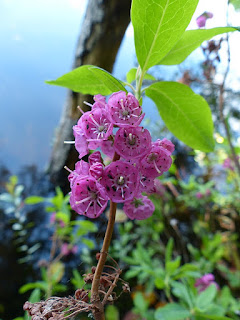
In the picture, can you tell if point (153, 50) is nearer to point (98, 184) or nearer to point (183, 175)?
point (98, 184)

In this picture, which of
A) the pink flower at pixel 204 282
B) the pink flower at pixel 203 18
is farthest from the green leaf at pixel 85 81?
the pink flower at pixel 204 282

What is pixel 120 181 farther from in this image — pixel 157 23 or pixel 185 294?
pixel 185 294

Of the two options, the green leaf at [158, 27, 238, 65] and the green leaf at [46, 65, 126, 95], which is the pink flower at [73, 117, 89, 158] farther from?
the green leaf at [158, 27, 238, 65]

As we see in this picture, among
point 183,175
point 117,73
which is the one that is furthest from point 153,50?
point 183,175

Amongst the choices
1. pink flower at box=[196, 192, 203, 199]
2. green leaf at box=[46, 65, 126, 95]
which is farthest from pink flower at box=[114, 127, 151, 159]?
pink flower at box=[196, 192, 203, 199]

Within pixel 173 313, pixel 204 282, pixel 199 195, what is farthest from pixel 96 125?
pixel 199 195

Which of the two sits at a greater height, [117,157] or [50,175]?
[117,157]

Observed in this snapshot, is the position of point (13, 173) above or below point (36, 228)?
above
